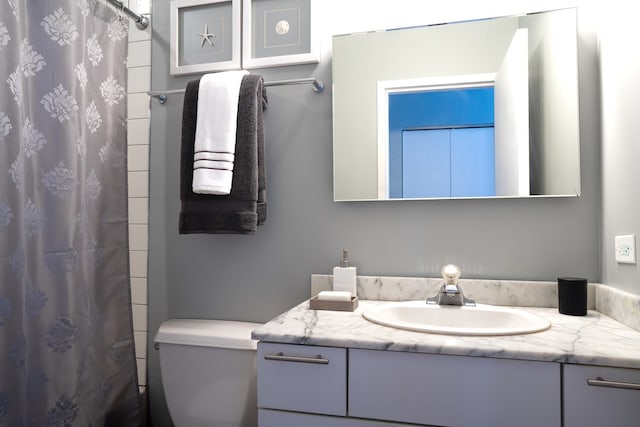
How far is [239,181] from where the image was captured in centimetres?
149

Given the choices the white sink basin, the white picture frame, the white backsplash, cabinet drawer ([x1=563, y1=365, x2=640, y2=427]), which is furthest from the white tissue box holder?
the white picture frame

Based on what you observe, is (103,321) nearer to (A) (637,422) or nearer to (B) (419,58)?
(B) (419,58)

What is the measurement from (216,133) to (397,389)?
1.02 m

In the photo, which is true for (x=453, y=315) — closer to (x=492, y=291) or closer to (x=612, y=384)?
(x=492, y=291)

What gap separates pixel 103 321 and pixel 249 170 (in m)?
0.79

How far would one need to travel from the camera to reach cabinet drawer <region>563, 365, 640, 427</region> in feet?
2.93

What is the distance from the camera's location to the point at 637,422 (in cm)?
89

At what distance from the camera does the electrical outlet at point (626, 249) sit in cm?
116

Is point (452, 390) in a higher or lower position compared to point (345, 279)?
lower

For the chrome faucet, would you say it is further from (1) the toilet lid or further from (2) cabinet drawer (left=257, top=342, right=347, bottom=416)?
(1) the toilet lid

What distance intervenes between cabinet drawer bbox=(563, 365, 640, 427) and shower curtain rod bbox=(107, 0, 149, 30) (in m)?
1.92

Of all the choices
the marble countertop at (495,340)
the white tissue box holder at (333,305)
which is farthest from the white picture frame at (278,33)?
the marble countertop at (495,340)

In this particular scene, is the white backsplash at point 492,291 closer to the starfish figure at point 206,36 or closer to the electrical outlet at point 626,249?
the electrical outlet at point 626,249

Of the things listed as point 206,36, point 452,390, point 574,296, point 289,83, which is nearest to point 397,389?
point 452,390
